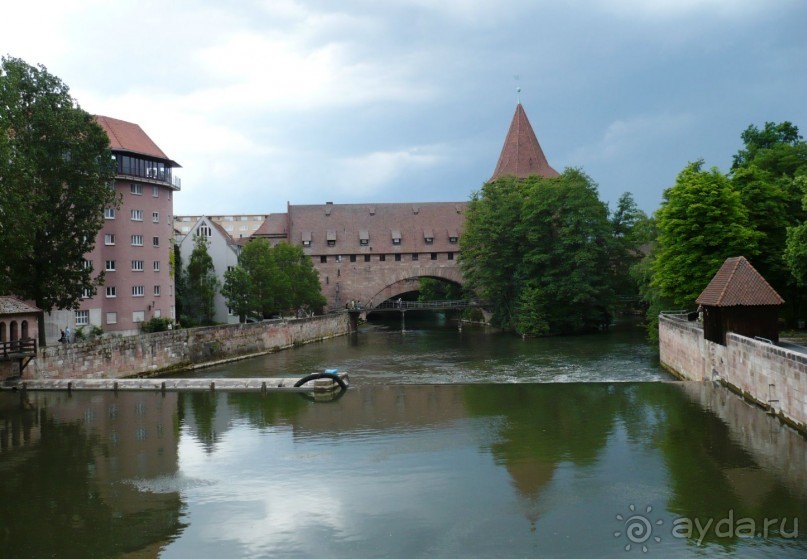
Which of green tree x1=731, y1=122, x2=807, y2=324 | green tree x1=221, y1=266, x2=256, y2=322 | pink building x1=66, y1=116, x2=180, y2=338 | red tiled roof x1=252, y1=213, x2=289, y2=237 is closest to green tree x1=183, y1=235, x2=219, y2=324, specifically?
green tree x1=221, y1=266, x2=256, y2=322

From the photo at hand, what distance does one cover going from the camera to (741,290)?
2022cm

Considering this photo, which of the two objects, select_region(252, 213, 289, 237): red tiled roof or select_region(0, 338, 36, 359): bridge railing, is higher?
select_region(252, 213, 289, 237): red tiled roof

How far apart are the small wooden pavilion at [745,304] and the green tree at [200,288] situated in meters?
30.7

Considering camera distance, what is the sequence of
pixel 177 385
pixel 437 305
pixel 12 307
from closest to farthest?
pixel 12 307 → pixel 177 385 → pixel 437 305

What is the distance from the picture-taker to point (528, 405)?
20.4 metres

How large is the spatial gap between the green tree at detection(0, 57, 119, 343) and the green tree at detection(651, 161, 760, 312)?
22.6 m

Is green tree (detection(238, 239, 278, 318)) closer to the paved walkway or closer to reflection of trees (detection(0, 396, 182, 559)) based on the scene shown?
the paved walkway

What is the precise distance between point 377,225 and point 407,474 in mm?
54960

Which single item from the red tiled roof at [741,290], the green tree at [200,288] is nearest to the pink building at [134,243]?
the green tree at [200,288]

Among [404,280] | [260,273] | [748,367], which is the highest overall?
[260,273]

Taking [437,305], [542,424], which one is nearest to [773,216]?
[542,424]

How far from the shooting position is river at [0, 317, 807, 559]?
10.3 metres

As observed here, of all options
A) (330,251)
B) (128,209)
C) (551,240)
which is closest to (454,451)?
(128,209)

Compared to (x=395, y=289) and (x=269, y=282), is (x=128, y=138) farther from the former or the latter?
(x=395, y=289)
